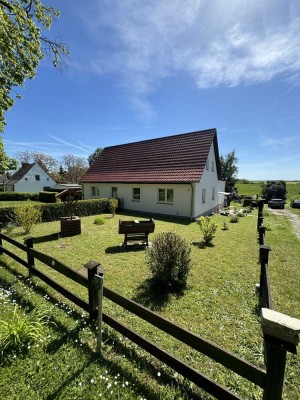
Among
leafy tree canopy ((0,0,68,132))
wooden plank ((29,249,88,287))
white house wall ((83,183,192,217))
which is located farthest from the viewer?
white house wall ((83,183,192,217))

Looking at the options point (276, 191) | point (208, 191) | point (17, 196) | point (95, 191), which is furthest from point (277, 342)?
point (276, 191)

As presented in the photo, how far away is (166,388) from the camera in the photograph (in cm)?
270

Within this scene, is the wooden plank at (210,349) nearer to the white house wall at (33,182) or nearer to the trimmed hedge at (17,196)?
the trimmed hedge at (17,196)

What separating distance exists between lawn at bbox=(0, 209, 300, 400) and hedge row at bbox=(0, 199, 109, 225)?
5.68 meters

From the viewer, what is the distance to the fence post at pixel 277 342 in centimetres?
166

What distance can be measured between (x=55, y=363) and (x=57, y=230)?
9.29 metres

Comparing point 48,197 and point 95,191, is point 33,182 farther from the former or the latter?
point 95,191

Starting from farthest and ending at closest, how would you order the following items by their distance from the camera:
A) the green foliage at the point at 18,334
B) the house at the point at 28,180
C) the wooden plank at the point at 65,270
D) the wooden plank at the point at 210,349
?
the house at the point at 28,180
the wooden plank at the point at 65,270
the green foliage at the point at 18,334
the wooden plank at the point at 210,349

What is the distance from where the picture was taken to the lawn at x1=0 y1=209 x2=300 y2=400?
273 centimetres

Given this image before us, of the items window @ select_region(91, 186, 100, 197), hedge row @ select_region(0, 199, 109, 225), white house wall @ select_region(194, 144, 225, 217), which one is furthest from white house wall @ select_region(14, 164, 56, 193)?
white house wall @ select_region(194, 144, 225, 217)

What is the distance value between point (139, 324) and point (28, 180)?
45685 millimetres

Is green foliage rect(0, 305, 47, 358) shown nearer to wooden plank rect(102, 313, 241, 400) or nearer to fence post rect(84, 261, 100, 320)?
fence post rect(84, 261, 100, 320)

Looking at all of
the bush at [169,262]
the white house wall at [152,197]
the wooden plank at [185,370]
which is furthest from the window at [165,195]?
the wooden plank at [185,370]

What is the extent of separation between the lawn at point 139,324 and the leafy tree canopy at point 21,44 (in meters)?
7.15
